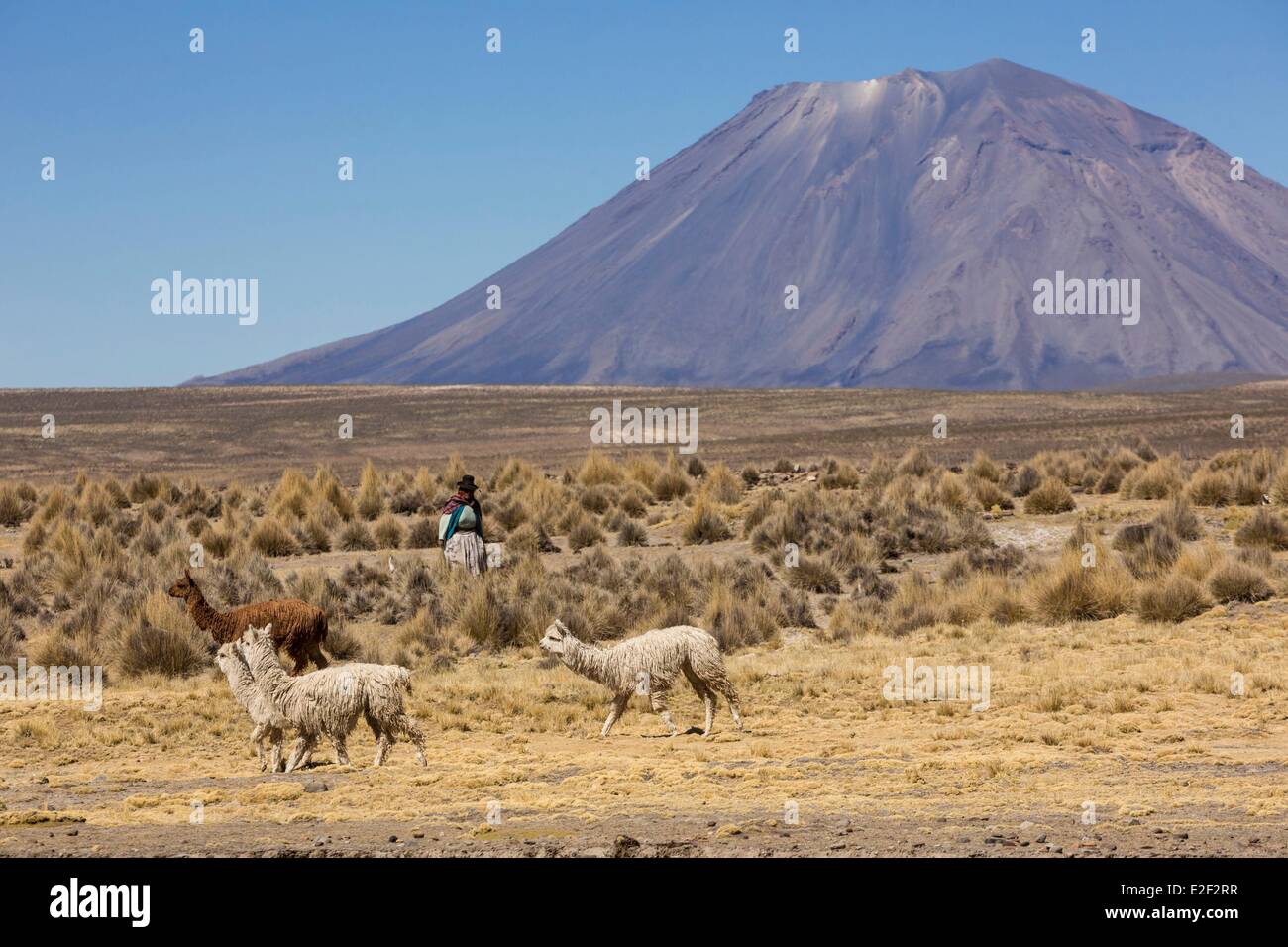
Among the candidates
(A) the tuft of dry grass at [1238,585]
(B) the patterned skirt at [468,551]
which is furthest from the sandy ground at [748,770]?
(B) the patterned skirt at [468,551]

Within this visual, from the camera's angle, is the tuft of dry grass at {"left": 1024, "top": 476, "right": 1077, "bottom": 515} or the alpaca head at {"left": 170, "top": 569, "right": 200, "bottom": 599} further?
the tuft of dry grass at {"left": 1024, "top": 476, "right": 1077, "bottom": 515}

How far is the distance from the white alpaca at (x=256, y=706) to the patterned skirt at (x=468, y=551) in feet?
25.8

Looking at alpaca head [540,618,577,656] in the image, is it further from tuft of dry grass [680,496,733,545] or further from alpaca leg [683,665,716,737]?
tuft of dry grass [680,496,733,545]

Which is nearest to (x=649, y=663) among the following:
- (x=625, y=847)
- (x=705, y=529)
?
(x=625, y=847)

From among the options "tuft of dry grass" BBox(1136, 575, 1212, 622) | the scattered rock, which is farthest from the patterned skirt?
the scattered rock

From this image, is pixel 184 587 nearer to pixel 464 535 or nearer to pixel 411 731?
pixel 411 731

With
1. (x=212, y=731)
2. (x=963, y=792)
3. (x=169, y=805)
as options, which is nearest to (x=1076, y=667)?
(x=963, y=792)

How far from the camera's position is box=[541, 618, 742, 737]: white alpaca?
40.1 ft

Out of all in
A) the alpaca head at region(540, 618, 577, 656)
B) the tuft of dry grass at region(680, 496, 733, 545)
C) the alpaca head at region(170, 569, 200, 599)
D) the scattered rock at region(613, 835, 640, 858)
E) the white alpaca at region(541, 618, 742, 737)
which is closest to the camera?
the scattered rock at region(613, 835, 640, 858)

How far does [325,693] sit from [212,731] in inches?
94.5

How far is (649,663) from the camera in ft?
40.4

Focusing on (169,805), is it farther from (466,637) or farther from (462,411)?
(462,411)

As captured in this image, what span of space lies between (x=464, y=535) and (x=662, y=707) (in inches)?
289

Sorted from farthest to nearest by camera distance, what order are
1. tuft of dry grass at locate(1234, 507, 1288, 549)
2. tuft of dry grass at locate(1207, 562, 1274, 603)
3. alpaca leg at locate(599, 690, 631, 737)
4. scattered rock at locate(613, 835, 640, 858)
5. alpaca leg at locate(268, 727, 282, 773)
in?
1. tuft of dry grass at locate(1234, 507, 1288, 549)
2. tuft of dry grass at locate(1207, 562, 1274, 603)
3. alpaca leg at locate(599, 690, 631, 737)
4. alpaca leg at locate(268, 727, 282, 773)
5. scattered rock at locate(613, 835, 640, 858)
